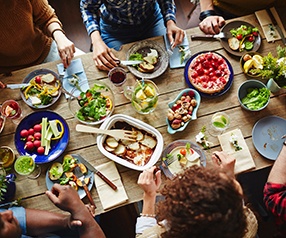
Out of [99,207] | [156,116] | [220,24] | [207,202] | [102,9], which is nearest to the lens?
[207,202]

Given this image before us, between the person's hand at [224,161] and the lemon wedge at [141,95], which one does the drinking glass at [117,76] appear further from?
the person's hand at [224,161]

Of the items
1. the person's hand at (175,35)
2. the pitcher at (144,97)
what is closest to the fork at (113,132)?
the pitcher at (144,97)

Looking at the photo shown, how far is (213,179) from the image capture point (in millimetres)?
1201

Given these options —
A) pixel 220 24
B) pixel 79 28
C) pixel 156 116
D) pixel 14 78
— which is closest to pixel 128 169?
pixel 156 116

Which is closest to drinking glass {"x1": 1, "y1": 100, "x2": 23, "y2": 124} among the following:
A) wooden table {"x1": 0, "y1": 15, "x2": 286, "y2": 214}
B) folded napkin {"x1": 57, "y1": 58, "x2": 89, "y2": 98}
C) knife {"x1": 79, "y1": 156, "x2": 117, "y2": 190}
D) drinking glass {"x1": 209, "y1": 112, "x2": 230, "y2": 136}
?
wooden table {"x1": 0, "y1": 15, "x2": 286, "y2": 214}

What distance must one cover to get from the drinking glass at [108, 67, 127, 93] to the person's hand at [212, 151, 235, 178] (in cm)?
61

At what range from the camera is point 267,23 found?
1813 mm

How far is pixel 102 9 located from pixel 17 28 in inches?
21.9

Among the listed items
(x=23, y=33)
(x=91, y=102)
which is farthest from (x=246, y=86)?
(x=23, y=33)

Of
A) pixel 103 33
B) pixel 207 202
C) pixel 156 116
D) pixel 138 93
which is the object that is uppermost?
pixel 103 33

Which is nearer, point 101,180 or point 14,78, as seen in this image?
point 101,180

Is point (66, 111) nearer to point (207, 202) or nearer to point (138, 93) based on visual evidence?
point (138, 93)

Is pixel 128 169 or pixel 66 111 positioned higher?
pixel 66 111

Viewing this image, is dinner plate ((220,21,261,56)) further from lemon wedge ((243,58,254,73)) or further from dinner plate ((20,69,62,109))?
dinner plate ((20,69,62,109))
